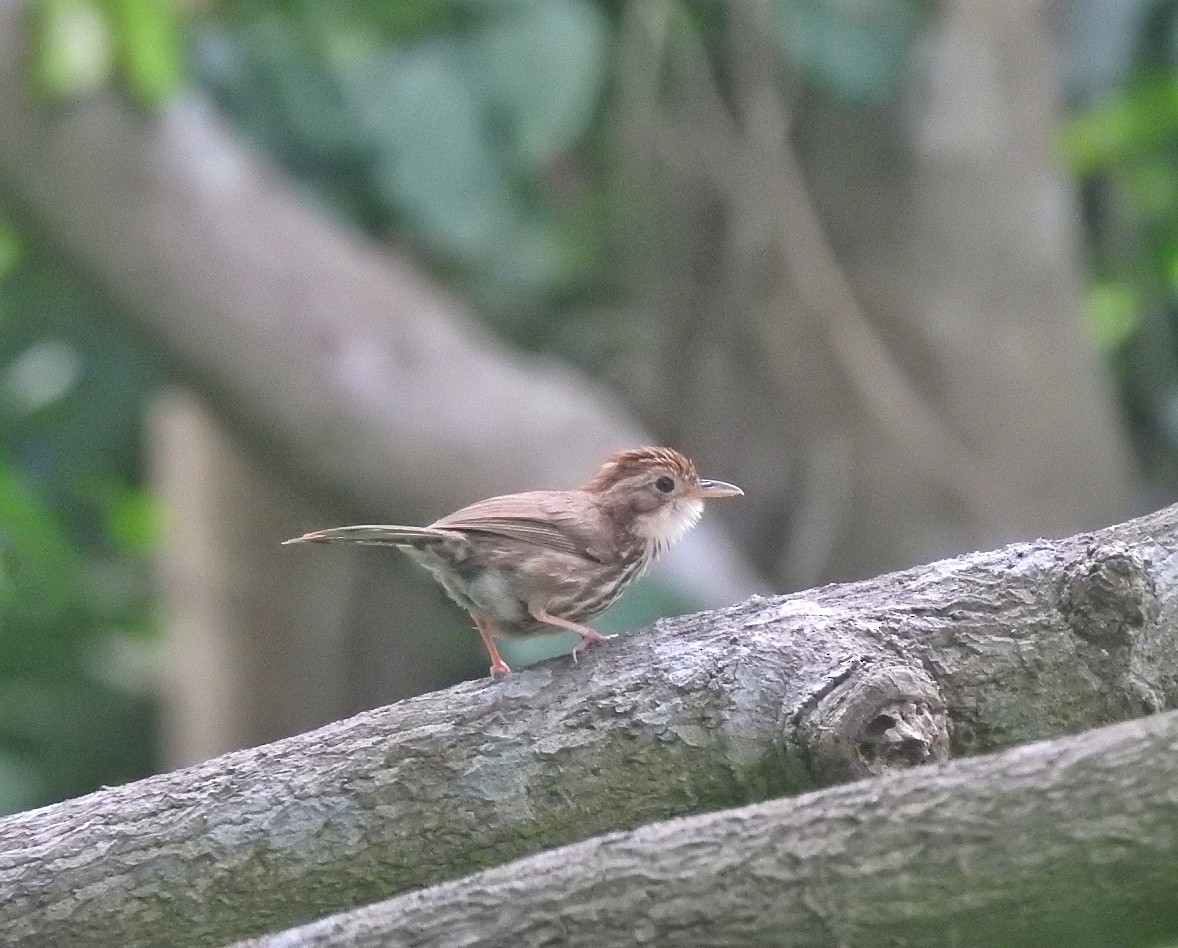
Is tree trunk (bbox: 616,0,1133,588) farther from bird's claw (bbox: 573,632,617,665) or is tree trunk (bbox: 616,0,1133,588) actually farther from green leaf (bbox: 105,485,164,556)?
bird's claw (bbox: 573,632,617,665)

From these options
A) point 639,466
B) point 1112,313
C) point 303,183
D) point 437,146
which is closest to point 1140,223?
point 1112,313

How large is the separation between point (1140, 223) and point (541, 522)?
5825 millimetres

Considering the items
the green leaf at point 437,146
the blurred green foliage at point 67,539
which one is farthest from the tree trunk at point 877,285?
the blurred green foliage at point 67,539

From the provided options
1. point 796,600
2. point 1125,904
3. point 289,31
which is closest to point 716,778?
point 796,600

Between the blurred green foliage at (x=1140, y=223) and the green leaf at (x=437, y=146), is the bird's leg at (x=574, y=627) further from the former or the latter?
the blurred green foliage at (x=1140, y=223)

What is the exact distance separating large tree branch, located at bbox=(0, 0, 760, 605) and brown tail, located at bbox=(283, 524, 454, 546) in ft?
13.4

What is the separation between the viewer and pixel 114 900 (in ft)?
11.6

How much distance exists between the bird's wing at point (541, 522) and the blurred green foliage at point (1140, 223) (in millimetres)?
4902

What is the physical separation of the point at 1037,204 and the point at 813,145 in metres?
1.14

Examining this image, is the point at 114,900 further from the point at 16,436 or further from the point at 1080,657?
the point at 16,436

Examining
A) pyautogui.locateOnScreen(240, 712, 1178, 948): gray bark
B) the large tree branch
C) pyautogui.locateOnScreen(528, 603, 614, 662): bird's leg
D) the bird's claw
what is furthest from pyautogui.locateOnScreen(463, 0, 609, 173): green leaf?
pyautogui.locateOnScreen(240, 712, 1178, 948): gray bark

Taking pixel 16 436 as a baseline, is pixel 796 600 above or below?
below

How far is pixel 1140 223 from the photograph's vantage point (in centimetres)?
882

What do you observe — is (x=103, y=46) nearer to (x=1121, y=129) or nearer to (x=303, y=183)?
(x=303, y=183)
